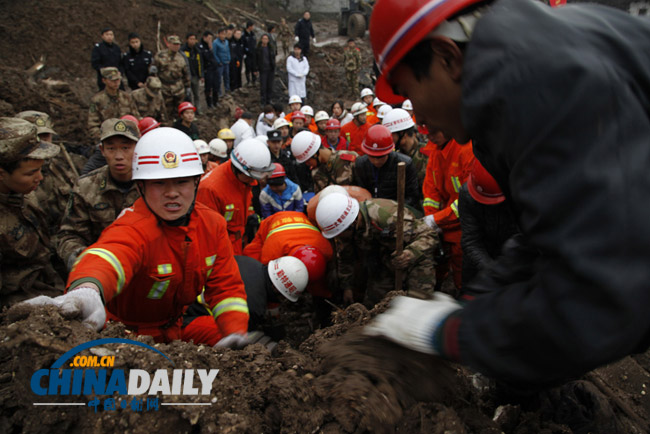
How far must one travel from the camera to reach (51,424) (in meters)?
1.57

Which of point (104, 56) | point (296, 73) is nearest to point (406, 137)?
point (104, 56)

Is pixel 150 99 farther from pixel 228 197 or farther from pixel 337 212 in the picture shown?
pixel 337 212

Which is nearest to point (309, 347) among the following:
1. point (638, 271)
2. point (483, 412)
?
point (483, 412)

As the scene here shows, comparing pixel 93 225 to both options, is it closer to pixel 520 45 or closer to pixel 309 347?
pixel 309 347

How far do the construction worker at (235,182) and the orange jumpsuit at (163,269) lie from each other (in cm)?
212

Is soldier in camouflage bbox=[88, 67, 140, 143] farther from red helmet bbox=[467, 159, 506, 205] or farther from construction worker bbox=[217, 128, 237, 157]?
red helmet bbox=[467, 159, 506, 205]

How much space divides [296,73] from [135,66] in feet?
20.7

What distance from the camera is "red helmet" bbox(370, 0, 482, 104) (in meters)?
1.07

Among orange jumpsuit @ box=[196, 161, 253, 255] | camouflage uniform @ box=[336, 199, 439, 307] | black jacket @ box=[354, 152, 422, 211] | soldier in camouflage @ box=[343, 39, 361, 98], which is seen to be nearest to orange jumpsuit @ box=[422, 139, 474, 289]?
camouflage uniform @ box=[336, 199, 439, 307]

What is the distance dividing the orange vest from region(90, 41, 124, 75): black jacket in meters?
9.34

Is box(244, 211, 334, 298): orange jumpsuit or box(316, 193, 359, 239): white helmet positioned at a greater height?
box(316, 193, 359, 239): white helmet

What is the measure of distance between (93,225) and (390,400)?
3.96m

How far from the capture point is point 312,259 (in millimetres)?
4660

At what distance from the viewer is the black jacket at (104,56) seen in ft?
33.3
